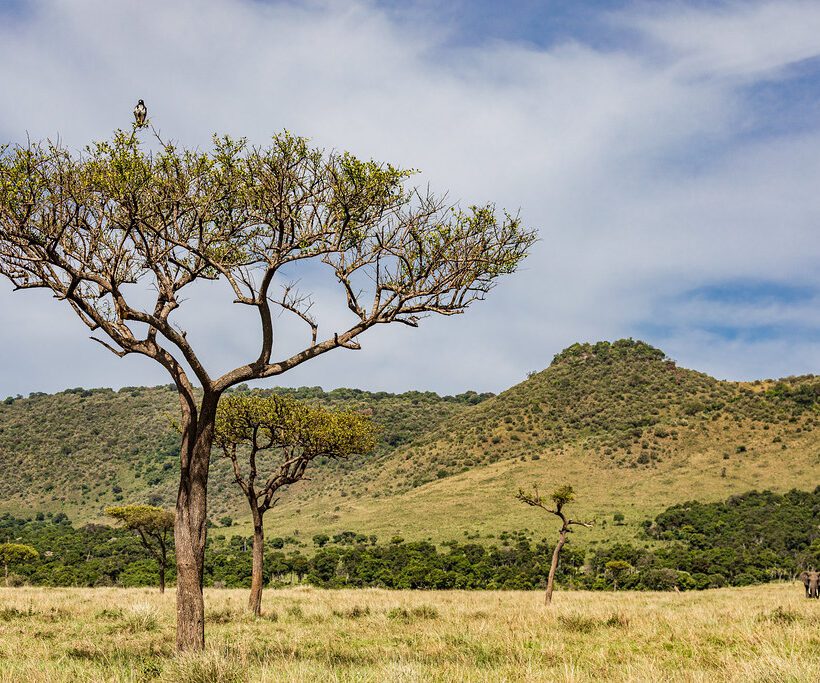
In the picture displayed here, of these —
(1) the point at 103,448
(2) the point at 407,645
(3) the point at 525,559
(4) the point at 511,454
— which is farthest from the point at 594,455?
(1) the point at 103,448

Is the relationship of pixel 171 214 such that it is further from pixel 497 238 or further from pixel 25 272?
pixel 497 238

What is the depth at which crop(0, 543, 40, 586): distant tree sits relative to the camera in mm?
50594

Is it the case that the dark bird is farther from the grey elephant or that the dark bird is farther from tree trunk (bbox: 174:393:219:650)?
the grey elephant

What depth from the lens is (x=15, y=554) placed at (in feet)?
167

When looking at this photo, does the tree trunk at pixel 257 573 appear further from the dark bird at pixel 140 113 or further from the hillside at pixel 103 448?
the hillside at pixel 103 448

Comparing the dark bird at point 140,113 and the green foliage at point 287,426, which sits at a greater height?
the dark bird at point 140,113

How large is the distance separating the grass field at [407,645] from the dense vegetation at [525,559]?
25.3 metres

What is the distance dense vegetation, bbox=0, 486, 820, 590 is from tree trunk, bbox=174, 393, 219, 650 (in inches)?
1387

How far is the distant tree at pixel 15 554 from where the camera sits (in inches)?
1992

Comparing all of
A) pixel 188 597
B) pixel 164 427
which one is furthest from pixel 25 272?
pixel 164 427

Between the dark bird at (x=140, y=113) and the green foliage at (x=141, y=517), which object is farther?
the green foliage at (x=141, y=517)

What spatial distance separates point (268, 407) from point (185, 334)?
15.5 meters

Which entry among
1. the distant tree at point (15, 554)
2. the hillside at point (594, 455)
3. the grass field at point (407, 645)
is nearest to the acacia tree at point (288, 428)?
the grass field at point (407, 645)

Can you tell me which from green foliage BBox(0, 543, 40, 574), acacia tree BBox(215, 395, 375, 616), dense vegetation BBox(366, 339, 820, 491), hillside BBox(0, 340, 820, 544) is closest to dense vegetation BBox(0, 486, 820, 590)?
green foliage BBox(0, 543, 40, 574)
